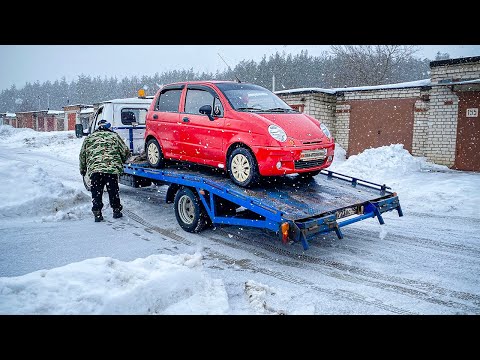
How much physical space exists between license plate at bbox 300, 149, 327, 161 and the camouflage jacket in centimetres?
402

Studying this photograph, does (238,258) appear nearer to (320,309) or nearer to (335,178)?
(320,309)

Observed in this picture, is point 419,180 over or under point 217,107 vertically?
under

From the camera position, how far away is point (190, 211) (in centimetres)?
672

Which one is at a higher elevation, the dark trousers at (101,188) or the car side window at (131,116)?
the car side window at (131,116)

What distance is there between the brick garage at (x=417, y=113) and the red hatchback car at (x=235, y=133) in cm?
861

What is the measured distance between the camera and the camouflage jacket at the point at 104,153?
24.4 feet

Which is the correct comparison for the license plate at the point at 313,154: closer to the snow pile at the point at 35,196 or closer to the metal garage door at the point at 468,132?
the snow pile at the point at 35,196

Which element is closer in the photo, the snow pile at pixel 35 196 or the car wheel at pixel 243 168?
the car wheel at pixel 243 168

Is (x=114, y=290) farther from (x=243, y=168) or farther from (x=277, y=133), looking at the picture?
(x=277, y=133)

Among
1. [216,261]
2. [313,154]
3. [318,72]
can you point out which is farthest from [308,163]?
[318,72]

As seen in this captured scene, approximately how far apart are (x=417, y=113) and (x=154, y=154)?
10.9 metres

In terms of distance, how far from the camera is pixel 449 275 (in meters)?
4.68

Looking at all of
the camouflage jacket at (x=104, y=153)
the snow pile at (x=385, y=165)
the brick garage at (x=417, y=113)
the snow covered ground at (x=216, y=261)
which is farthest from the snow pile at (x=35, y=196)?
the brick garage at (x=417, y=113)
